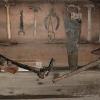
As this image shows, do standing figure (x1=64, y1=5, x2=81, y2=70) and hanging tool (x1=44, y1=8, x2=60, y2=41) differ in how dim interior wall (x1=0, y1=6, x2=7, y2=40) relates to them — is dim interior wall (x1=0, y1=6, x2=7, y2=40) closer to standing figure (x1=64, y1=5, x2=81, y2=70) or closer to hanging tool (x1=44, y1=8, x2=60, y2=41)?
hanging tool (x1=44, y1=8, x2=60, y2=41)

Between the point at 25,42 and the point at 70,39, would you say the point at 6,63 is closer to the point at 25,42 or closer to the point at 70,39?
the point at 25,42

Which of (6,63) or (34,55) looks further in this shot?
(34,55)

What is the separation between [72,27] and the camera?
2094 millimetres

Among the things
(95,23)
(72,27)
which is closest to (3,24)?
(72,27)

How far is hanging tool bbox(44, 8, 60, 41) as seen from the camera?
7.27 feet

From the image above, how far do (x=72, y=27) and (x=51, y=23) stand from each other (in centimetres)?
20

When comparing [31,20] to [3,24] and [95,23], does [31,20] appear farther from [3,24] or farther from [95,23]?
[95,23]

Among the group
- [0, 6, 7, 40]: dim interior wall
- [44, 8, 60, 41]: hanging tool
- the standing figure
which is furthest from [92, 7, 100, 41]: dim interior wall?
[0, 6, 7, 40]: dim interior wall

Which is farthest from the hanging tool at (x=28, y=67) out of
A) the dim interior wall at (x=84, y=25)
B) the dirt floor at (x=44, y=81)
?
the dim interior wall at (x=84, y=25)

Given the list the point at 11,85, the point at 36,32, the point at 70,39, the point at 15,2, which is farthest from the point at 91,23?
the point at 11,85

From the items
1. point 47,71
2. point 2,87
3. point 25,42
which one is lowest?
point 2,87

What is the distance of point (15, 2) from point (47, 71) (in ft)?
1.64

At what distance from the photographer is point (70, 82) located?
2.28 m

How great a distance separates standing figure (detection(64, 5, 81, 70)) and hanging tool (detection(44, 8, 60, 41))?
0.12 meters
